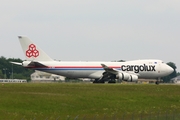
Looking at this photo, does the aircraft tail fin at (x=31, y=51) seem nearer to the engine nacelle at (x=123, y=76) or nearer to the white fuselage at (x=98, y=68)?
the white fuselage at (x=98, y=68)

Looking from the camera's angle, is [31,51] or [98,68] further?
[98,68]

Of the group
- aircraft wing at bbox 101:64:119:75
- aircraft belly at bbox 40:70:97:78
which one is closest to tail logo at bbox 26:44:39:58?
aircraft belly at bbox 40:70:97:78

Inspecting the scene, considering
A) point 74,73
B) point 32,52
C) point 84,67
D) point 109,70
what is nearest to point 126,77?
point 109,70

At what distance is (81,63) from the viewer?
8388 centimetres

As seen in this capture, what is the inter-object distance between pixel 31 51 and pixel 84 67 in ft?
29.8

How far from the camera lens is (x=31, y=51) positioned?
83.8m

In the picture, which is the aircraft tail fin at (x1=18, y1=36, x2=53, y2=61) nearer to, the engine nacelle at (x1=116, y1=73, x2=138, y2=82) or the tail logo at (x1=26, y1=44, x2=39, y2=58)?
the tail logo at (x1=26, y1=44, x2=39, y2=58)

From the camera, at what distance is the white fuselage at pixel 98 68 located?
8281cm

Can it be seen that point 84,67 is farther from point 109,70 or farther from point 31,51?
point 31,51

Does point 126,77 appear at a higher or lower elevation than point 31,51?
lower
